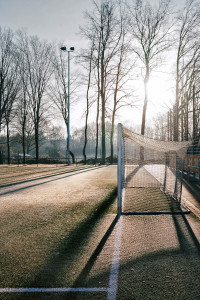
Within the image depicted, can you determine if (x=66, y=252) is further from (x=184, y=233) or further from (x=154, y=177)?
(x=154, y=177)

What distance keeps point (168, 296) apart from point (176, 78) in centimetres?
2474

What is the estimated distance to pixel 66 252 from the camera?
11.0ft

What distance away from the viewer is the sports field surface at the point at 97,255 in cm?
242

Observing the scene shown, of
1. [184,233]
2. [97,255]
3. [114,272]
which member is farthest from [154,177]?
[114,272]

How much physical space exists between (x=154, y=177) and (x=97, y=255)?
384 inches

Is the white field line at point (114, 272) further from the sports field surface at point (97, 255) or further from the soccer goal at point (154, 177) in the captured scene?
the soccer goal at point (154, 177)

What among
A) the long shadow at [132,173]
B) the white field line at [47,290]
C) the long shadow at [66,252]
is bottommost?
the long shadow at [66,252]

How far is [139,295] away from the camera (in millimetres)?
2303

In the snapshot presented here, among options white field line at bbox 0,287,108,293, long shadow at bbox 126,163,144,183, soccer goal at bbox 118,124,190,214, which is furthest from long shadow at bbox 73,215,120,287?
long shadow at bbox 126,163,144,183

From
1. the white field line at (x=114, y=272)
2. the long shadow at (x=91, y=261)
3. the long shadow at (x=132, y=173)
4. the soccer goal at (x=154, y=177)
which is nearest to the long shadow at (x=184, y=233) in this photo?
the soccer goal at (x=154, y=177)

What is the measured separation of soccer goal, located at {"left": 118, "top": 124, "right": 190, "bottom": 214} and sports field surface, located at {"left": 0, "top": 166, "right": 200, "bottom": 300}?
2.83 ft

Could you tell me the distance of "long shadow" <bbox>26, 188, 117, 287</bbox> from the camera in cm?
263

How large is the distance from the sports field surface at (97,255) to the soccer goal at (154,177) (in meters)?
0.86

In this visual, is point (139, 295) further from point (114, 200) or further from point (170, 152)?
point (170, 152)
